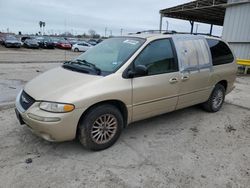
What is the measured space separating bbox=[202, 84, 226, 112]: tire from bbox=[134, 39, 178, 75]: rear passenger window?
5.29ft

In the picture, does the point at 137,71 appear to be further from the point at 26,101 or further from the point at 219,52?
the point at 219,52

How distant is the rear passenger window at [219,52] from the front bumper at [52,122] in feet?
10.7

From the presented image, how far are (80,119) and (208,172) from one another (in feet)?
6.08

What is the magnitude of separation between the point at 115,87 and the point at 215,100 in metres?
2.99

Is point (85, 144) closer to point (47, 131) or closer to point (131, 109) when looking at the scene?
point (47, 131)

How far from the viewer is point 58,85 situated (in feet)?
9.86

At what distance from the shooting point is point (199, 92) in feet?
14.4

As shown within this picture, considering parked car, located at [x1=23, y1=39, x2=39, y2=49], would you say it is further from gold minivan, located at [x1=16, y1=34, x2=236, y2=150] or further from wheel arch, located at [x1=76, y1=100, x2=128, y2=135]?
wheel arch, located at [x1=76, y1=100, x2=128, y2=135]

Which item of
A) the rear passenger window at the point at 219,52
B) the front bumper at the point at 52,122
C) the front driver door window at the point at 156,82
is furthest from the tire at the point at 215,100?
the front bumper at the point at 52,122

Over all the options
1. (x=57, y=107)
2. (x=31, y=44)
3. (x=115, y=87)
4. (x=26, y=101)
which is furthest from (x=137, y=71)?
(x=31, y=44)

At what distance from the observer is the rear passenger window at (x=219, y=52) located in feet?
15.0

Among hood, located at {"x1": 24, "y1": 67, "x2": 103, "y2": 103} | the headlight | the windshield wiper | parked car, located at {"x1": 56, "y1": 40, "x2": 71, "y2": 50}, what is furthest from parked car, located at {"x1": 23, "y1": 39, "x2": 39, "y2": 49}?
the headlight

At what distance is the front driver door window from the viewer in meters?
3.36

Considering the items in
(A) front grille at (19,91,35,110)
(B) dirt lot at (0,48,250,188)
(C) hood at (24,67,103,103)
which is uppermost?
(C) hood at (24,67,103,103)
